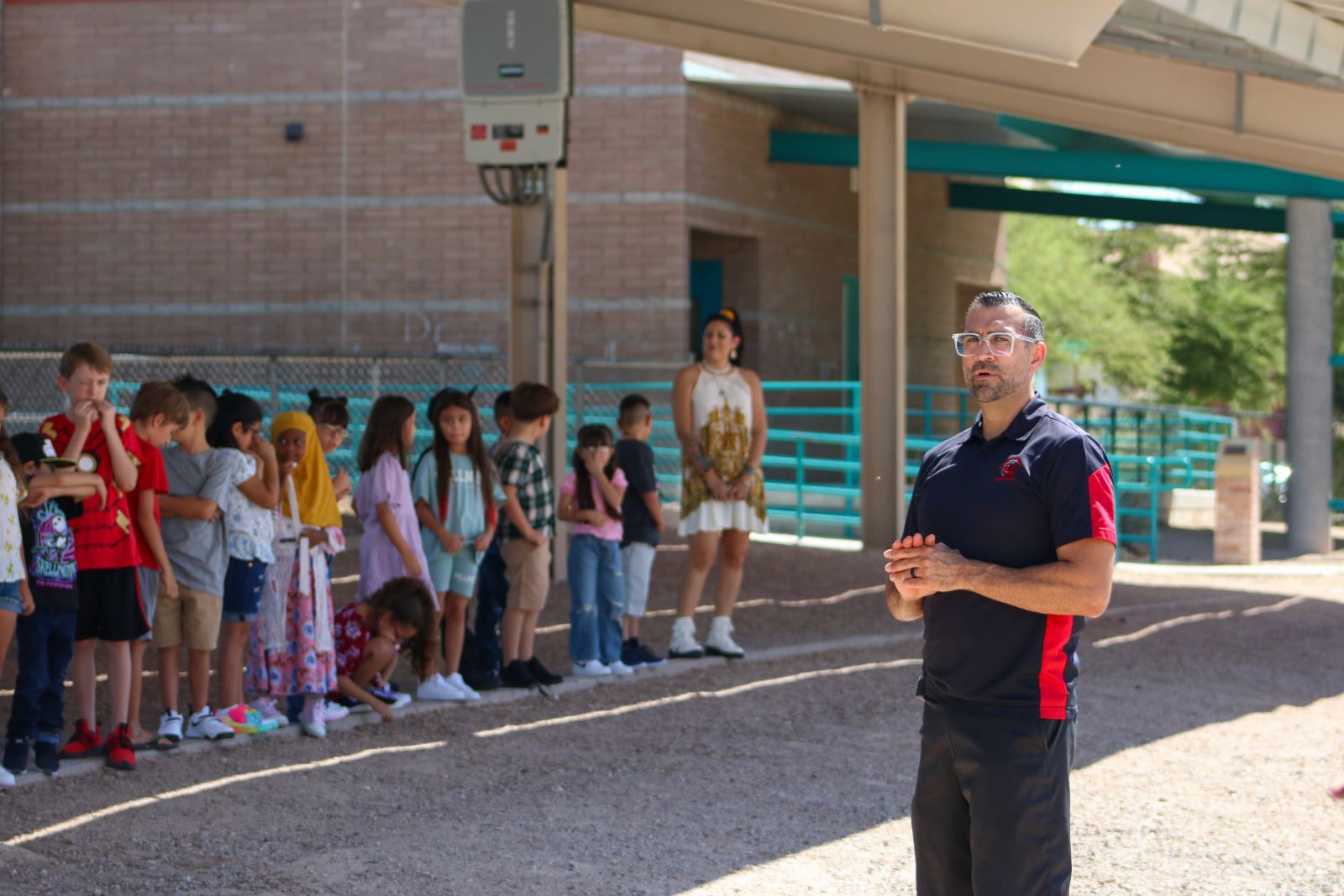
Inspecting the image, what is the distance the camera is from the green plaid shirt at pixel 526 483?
7.89 metres

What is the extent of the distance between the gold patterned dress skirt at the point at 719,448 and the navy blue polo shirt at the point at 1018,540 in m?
5.23

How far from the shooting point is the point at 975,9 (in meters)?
10.1

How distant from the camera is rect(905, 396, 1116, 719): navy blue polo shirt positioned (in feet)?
10.7

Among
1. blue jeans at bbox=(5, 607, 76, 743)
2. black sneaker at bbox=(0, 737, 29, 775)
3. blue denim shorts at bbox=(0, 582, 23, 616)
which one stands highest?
blue denim shorts at bbox=(0, 582, 23, 616)

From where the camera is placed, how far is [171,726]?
6484mm

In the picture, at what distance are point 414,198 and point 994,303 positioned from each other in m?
17.2

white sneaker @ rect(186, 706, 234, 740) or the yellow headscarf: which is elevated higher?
the yellow headscarf

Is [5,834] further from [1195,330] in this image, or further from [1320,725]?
[1195,330]

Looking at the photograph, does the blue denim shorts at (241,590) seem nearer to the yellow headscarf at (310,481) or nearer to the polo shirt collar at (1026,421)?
the yellow headscarf at (310,481)

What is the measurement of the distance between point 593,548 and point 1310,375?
12.0 metres

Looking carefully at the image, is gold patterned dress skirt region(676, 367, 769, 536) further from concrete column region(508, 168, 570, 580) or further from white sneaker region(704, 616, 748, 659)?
concrete column region(508, 168, 570, 580)

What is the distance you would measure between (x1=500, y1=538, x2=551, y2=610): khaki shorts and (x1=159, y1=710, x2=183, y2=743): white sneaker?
6.09ft

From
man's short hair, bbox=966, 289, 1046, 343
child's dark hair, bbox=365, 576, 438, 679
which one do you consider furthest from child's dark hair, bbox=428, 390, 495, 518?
man's short hair, bbox=966, 289, 1046, 343

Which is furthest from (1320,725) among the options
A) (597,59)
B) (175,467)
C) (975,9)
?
Answer: (597,59)
